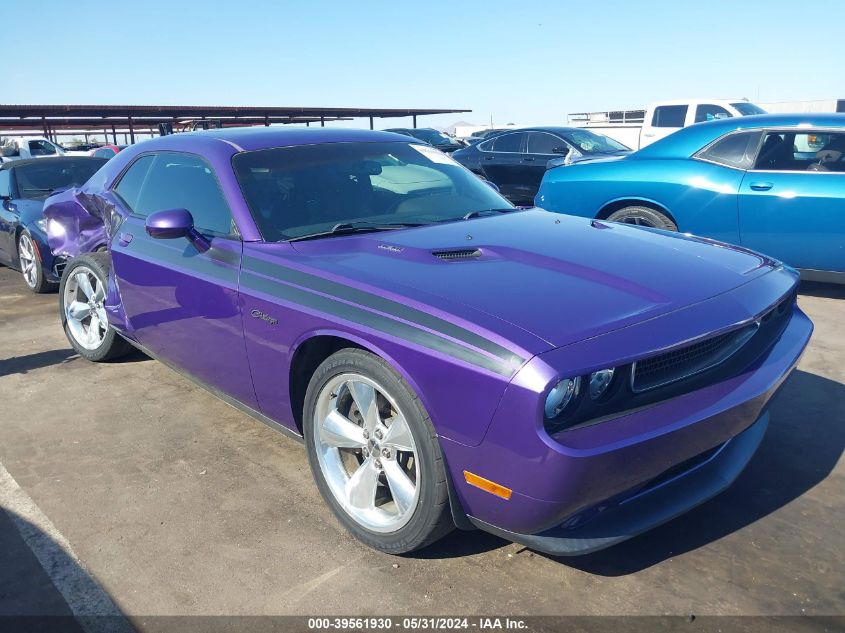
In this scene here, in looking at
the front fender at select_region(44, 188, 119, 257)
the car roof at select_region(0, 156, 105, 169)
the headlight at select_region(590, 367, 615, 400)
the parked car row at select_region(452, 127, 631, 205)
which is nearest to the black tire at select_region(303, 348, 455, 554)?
the headlight at select_region(590, 367, 615, 400)

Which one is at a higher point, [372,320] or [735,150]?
[735,150]

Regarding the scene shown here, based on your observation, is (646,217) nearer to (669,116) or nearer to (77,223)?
(77,223)

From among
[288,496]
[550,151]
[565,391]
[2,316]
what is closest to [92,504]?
[288,496]

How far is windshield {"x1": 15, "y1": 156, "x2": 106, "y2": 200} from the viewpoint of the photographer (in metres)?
7.45

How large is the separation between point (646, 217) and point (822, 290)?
5.52ft

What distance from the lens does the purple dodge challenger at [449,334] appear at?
2.07 metres

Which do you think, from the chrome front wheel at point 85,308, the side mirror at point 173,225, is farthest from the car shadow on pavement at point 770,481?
the chrome front wheel at point 85,308

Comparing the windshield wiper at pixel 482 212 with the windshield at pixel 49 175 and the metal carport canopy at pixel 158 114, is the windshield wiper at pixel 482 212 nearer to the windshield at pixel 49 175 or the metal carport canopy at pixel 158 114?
the windshield at pixel 49 175

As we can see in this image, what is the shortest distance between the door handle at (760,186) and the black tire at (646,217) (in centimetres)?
65

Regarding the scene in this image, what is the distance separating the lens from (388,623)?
223 cm

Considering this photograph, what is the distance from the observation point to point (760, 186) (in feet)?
18.2

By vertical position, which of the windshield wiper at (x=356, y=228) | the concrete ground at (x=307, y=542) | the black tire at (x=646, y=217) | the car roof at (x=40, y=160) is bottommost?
the concrete ground at (x=307, y=542)

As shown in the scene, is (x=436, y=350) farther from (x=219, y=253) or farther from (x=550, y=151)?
(x=550, y=151)

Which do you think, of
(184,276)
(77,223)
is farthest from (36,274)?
(184,276)
